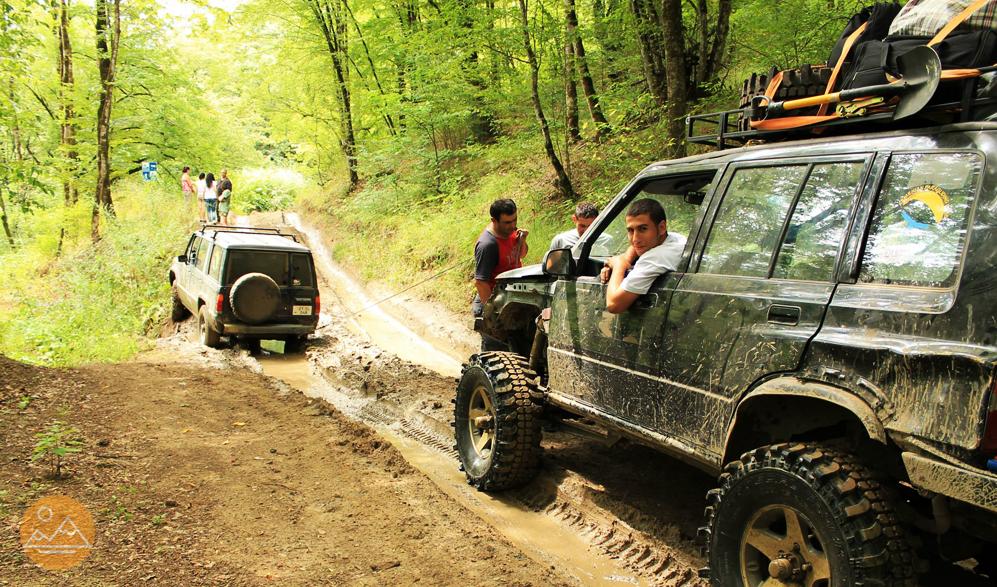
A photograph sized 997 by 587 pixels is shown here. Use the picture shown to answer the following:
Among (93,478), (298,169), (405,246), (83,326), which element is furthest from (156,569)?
(298,169)

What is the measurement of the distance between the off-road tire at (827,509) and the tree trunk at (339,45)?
22.2 metres

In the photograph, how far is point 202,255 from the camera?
11734 mm

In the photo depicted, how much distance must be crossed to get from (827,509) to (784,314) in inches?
31.1

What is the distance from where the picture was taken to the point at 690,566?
354 centimetres

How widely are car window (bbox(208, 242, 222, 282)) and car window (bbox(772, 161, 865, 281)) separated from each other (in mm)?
9570

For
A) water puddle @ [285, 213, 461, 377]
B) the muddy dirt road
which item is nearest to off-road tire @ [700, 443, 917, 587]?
the muddy dirt road

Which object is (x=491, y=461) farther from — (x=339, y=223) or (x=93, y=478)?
(x=339, y=223)

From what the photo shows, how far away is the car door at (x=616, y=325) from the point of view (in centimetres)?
340

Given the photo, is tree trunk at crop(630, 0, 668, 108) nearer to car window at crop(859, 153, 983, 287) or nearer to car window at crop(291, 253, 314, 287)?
car window at crop(291, 253, 314, 287)

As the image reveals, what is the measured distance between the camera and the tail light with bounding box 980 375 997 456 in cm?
196

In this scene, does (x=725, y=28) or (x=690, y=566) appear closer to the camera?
(x=690, y=566)

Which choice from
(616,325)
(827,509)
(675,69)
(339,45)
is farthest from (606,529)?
(339,45)

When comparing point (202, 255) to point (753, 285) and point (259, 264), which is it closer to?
point (259, 264)

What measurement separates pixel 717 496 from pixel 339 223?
2204cm
